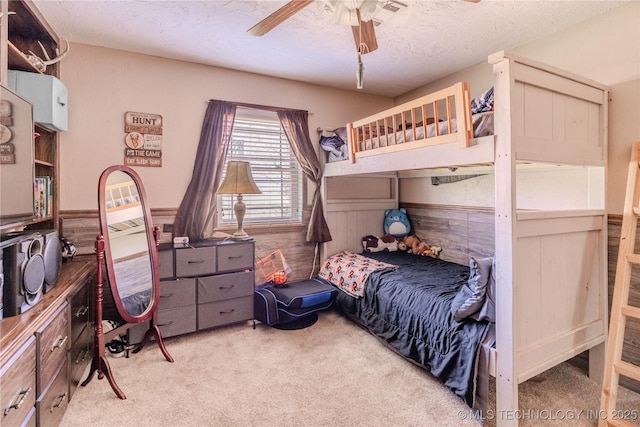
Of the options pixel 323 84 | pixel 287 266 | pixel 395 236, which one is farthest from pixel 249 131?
pixel 395 236

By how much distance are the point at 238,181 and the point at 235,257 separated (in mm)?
676

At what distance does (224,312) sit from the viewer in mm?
2715

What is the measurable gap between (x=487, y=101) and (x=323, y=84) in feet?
6.91

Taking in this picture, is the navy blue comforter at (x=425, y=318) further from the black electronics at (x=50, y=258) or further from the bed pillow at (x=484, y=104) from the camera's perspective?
the black electronics at (x=50, y=258)

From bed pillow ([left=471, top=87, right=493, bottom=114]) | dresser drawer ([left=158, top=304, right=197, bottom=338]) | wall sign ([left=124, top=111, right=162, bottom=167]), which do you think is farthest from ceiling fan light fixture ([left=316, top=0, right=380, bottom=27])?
dresser drawer ([left=158, top=304, right=197, bottom=338])

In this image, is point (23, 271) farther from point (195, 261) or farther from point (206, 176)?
point (206, 176)

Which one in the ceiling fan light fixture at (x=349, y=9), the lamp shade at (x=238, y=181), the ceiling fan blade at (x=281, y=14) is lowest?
the lamp shade at (x=238, y=181)

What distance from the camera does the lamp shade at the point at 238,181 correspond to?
9.23ft

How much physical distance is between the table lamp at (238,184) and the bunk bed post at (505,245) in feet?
6.43

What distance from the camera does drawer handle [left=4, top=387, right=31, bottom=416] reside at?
1.09 m

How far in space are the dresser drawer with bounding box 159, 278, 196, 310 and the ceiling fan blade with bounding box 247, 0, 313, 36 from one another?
1918mm

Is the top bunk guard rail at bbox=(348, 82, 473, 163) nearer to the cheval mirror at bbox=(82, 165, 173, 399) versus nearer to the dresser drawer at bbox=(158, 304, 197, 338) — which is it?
the cheval mirror at bbox=(82, 165, 173, 399)

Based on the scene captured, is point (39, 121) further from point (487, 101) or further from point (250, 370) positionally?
point (487, 101)

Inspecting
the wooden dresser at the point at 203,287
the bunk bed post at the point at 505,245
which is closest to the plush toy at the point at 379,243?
the wooden dresser at the point at 203,287
